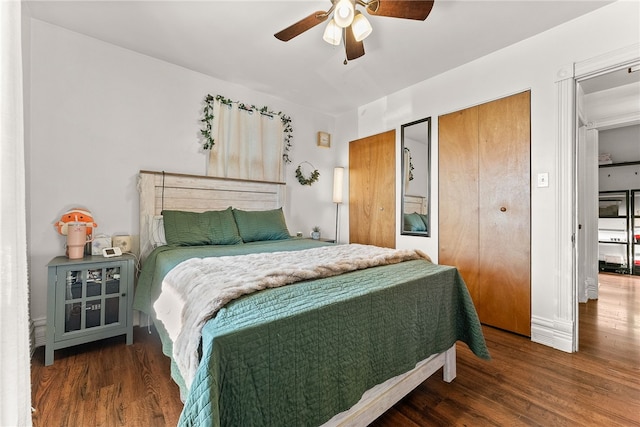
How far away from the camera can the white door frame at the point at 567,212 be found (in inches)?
88.8

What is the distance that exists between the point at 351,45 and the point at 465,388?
8.04ft

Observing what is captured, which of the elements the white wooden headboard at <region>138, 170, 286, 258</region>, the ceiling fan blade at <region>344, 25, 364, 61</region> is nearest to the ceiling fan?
the ceiling fan blade at <region>344, 25, 364, 61</region>

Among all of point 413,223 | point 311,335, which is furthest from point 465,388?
point 413,223

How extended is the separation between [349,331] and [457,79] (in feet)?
9.78

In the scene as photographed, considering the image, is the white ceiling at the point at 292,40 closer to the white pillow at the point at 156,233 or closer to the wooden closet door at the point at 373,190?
the wooden closet door at the point at 373,190

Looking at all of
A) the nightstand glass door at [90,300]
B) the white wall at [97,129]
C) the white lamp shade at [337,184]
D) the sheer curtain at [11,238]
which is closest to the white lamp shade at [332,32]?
the sheer curtain at [11,238]

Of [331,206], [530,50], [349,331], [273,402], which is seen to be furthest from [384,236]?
[273,402]

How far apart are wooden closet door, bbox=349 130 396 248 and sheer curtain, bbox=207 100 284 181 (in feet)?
3.86

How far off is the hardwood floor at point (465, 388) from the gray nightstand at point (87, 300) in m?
0.16

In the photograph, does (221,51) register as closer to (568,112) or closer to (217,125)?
(217,125)

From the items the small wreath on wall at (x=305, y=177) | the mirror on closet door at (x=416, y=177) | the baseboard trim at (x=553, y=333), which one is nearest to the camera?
the baseboard trim at (x=553, y=333)

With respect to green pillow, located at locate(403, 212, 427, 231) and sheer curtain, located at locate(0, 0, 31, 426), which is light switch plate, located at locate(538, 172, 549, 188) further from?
sheer curtain, located at locate(0, 0, 31, 426)

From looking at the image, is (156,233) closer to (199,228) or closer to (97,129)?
(199,228)

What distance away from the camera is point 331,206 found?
4.49 m
